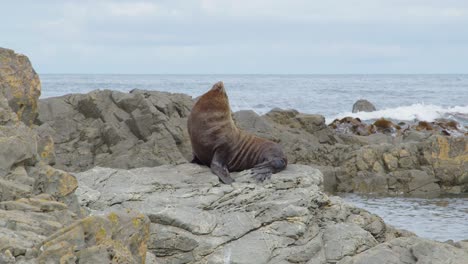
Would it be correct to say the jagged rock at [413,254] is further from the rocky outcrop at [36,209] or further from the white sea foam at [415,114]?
the white sea foam at [415,114]

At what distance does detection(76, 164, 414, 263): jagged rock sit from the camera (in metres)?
6.96

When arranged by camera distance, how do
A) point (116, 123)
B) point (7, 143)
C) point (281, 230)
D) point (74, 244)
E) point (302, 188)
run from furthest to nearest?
1. point (116, 123)
2. point (302, 188)
3. point (281, 230)
4. point (7, 143)
5. point (74, 244)

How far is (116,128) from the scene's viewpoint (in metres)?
14.9

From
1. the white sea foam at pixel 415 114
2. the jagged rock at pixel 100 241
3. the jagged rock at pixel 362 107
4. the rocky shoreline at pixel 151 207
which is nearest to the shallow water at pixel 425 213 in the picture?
the rocky shoreline at pixel 151 207

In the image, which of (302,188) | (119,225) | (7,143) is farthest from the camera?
(302,188)

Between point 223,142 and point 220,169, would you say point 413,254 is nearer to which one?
point 220,169

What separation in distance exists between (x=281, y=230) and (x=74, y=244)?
358 centimetres

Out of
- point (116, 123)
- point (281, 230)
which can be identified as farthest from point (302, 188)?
point (116, 123)

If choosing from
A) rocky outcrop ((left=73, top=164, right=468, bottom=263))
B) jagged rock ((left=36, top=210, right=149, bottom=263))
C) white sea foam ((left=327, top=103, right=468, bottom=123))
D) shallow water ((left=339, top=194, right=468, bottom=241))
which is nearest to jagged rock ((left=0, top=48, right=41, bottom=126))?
rocky outcrop ((left=73, top=164, right=468, bottom=263))

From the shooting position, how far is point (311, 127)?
62.2ft

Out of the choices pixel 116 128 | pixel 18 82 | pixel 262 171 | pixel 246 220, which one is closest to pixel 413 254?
pixel 246 220

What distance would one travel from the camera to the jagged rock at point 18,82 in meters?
5.87

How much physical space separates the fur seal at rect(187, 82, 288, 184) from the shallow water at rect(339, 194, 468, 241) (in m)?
3.19

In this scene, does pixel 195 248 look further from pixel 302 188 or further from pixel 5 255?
pixel 5 255
